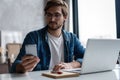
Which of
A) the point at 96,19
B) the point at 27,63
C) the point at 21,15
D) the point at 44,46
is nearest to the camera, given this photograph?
the point at 27,63

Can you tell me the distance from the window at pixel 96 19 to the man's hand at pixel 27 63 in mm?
2279

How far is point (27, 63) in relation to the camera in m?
1.32

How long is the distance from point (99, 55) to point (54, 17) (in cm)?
75

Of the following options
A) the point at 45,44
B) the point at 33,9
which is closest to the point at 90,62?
the point at 45,44

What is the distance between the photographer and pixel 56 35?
2051mm

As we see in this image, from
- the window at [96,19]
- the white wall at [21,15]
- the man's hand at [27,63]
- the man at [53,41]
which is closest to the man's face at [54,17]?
the man at [53,41]

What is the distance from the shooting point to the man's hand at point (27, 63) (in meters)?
1.25

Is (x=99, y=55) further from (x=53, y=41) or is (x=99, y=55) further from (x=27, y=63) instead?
(x=53, y=41)

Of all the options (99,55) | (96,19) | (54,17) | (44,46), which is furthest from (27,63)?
(96,19)

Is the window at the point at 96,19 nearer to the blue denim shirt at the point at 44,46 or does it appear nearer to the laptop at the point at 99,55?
the blue denim shirt at the point at 44,46

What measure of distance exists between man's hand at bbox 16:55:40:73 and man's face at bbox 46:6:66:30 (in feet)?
2.12

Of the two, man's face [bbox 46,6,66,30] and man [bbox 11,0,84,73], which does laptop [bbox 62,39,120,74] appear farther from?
man's face [bbox 46,6,66,30]

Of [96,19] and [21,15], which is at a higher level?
[21,15]

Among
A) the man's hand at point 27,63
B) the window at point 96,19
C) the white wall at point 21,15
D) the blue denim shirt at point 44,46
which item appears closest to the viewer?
the man's hand at point 27,63
